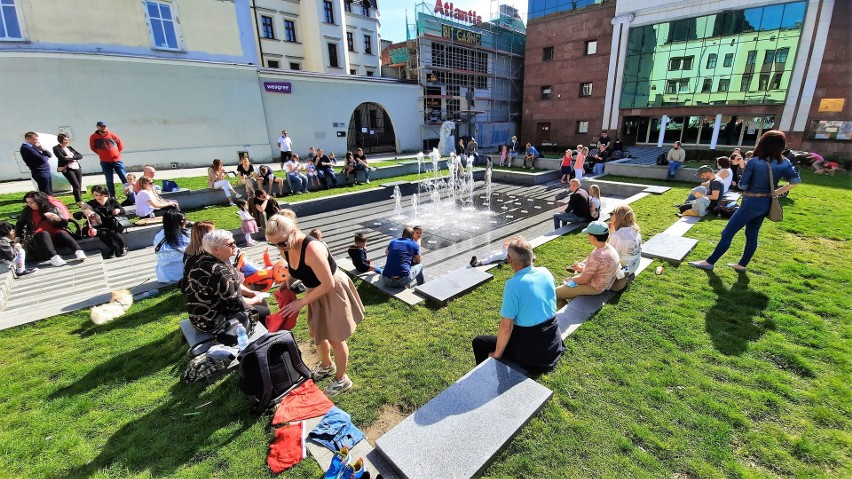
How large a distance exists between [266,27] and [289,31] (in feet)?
6.07

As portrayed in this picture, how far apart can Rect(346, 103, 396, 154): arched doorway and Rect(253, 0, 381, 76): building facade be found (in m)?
3.83

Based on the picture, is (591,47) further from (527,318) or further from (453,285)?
(527,318)

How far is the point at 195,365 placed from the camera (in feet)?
11.8

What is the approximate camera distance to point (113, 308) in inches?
201

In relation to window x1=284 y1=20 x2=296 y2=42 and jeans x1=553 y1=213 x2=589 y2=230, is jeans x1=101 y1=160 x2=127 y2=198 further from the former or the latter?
window x1=284 y1=20 x2=296 y2=42

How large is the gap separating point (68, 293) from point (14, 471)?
4.24 metres

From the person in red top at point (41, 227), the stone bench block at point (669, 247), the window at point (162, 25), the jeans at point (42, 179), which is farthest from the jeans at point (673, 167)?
the window at point (162, 25)

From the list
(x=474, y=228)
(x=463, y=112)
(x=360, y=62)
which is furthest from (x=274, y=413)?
(x=360, y=62)

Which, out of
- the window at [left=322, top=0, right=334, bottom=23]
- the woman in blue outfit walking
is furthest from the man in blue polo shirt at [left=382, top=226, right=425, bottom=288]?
the window at [left=322, top=0, right=334, bottom=23]

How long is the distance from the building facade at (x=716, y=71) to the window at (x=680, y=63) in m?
0.06

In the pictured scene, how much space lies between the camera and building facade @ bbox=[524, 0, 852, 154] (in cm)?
1934

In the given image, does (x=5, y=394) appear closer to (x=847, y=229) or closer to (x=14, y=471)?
(x=14, y=471)

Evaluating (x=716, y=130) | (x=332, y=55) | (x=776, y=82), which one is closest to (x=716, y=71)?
(x=776, y=82)

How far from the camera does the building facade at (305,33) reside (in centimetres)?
2812
